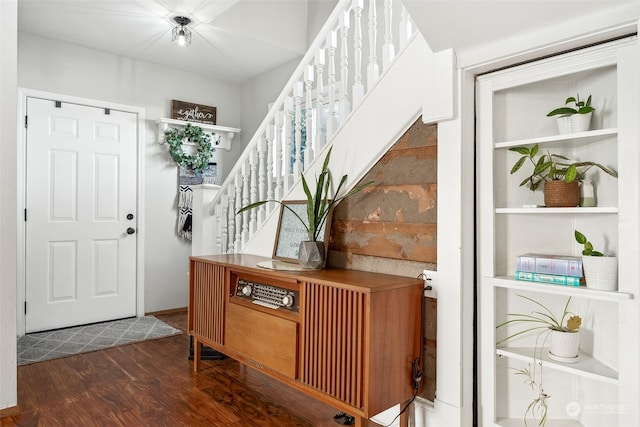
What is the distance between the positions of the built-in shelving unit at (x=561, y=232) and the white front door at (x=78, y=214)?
350 cm

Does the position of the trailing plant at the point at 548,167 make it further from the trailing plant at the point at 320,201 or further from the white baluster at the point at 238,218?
the white baluster at the point at 238,218

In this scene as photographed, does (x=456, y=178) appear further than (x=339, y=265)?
No

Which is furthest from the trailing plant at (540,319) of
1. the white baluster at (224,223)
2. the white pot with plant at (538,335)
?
the white baluster at (224,223)

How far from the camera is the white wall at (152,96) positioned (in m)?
3.80

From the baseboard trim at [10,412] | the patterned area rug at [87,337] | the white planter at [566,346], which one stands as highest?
the white planter at [566,346]

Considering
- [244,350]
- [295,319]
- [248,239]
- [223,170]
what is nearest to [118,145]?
[223,170]

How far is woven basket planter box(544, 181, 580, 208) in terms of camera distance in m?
1.63

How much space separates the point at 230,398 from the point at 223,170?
2.92m

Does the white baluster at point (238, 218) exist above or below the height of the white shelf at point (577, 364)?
above

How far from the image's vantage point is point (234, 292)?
2.57 m

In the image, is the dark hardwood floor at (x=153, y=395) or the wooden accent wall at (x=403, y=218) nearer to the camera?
the wooden accent wall at (x=403, y=218)

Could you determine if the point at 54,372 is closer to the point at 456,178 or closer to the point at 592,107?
the point at 456,178

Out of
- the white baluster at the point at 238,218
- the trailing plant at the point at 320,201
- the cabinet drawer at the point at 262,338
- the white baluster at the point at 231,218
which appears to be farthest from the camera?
the white baluster at the point at 231,218

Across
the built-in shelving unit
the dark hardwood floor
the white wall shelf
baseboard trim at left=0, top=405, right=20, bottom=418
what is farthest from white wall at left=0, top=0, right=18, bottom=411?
the built-in shelving unit
